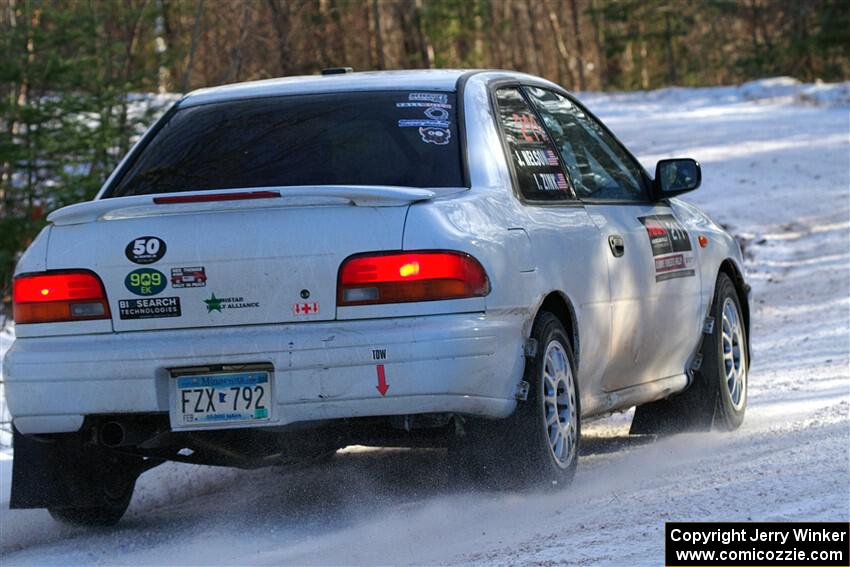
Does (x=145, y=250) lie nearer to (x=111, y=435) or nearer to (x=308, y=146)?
(x=111, y=435)

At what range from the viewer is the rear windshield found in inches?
209

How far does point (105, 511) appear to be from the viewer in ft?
18.7

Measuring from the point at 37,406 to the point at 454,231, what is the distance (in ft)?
5.10

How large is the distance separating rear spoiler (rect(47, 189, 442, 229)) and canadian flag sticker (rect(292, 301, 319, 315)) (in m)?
0.34

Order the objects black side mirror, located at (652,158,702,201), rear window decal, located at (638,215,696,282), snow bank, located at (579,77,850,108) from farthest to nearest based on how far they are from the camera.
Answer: snow bank, located at (579,77,850,108) < black side mirror, located at (652,158,702,201) < rear window decal, located at (638,215,696,282)

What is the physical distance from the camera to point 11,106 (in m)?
13.2

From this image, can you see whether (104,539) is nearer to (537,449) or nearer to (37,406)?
(37,406)

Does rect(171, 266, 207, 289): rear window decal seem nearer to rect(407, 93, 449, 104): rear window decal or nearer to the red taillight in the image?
the red taillight

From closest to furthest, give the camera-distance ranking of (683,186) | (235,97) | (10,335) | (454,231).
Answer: (454,231), (235,97), (683,186), (10,335)

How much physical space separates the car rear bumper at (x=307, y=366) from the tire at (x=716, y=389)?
2.10 metres

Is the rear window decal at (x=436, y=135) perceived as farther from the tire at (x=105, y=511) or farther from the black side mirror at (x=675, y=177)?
the tire at (x=105, y=511)

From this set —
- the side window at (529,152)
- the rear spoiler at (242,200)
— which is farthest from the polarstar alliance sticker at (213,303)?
the side window at (529,152)

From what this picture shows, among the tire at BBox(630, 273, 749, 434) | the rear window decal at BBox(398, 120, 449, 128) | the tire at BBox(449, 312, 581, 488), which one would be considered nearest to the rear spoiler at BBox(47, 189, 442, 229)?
the rear window decal at BBox(398, 120, 449, 128)

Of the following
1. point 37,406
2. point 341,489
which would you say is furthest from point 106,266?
point 341,489
